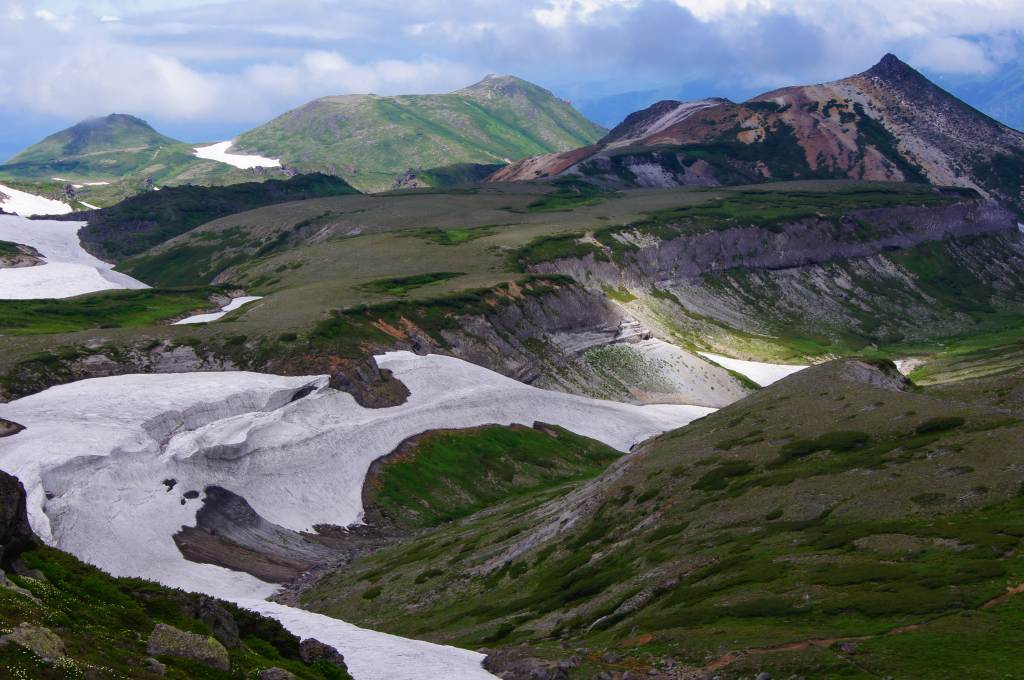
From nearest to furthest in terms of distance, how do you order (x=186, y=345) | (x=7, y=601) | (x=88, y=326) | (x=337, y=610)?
(x=7, y=601) → (x=337, y=610) → (x=186, y=345) → (x=88, y=326)

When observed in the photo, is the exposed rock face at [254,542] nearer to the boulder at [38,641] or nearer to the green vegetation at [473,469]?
the green vegetation at [473,469]

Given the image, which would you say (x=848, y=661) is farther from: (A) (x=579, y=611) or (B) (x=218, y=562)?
(B) (x=218, y=562)

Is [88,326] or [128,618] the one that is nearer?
[128,618]

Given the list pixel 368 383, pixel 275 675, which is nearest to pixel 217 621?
pixel 275 675

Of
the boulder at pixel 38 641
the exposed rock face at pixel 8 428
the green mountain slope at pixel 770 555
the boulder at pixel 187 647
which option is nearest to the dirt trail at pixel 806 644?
the green mountain slope at pixel 770 555

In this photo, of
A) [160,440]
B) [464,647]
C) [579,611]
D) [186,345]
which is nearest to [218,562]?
[160,440]

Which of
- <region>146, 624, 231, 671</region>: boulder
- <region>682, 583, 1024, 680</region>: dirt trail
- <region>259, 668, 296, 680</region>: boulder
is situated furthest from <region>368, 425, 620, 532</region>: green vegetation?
<region>146, 624, 231, 671</region>: boulder
